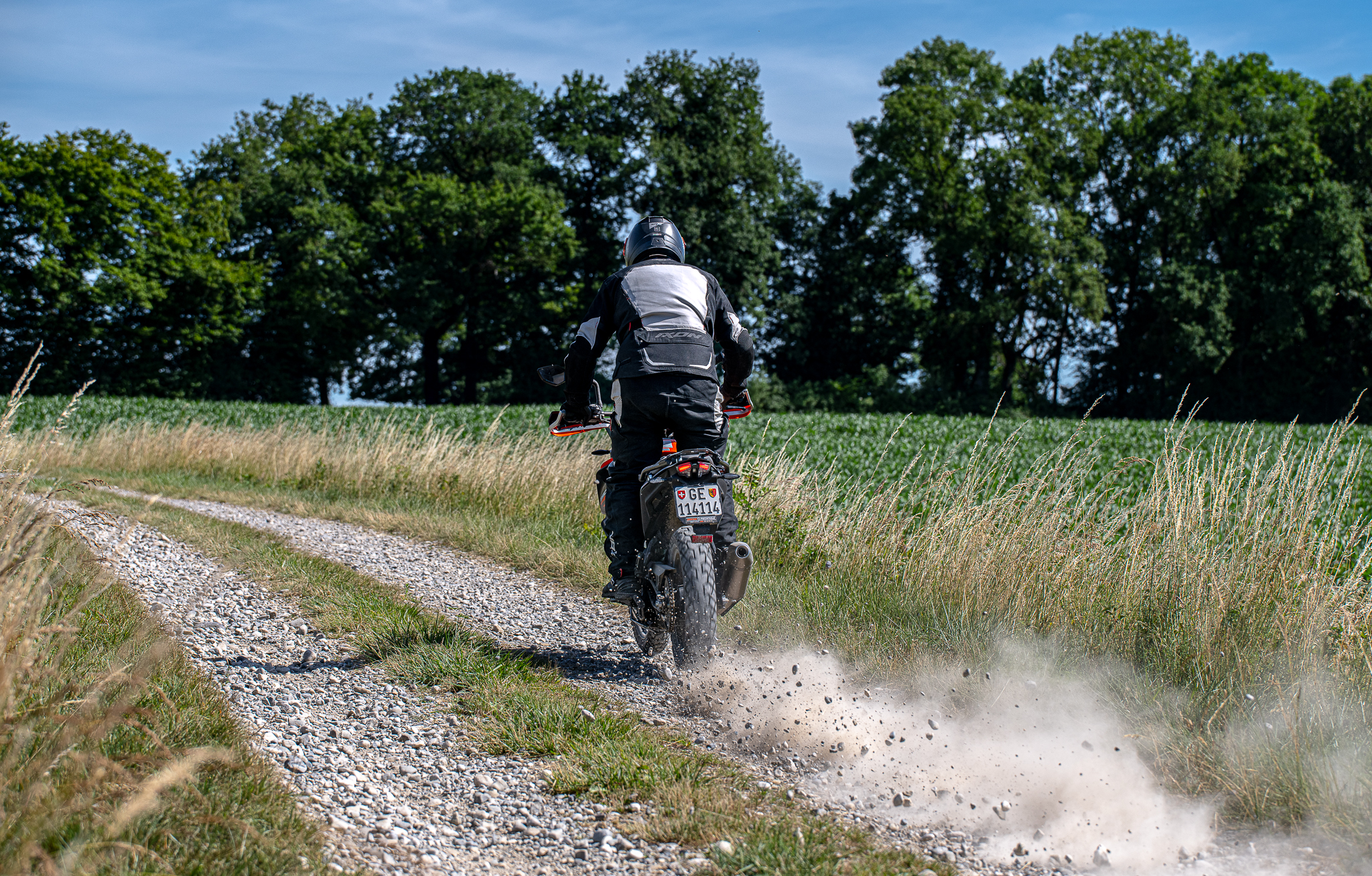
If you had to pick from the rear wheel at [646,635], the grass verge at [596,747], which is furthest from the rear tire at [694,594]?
the grass verge at [596,747]

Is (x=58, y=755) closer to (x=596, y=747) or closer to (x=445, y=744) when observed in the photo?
(x=445, y=744)

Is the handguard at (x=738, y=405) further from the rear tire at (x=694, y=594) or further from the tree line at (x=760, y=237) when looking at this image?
the tree line at (x=760, y=237)

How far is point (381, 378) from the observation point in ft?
148

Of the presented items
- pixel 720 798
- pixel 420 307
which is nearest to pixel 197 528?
pixel 720 798

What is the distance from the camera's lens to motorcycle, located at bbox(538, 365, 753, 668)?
13.3 feet

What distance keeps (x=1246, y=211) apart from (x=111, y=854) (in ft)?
153

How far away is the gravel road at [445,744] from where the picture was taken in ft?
8.47

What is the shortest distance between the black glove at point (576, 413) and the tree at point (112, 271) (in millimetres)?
40073

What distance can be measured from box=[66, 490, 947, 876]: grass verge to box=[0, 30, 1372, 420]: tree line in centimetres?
3334

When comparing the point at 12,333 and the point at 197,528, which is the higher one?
the point at 12,333

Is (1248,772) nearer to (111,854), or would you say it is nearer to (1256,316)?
(111,854)

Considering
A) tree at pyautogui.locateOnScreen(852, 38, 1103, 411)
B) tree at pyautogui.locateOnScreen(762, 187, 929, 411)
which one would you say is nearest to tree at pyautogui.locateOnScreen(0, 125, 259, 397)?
tree at pyautogui.locateOnScreen(762, 187, 929, 411)

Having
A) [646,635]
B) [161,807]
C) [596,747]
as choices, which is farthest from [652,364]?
[161,807]

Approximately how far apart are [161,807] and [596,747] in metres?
1.34
